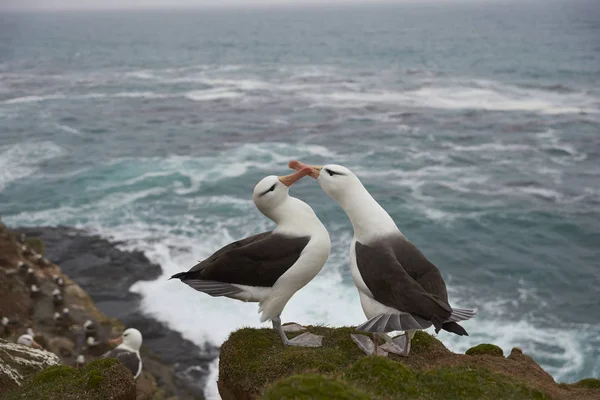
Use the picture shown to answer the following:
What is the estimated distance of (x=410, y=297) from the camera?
1098 cm

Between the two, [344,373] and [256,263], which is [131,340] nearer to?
[256,263]

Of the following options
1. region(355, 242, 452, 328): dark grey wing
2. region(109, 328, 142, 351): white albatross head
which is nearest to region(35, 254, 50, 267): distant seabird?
region(109, 328, 142, 351): white albatross head

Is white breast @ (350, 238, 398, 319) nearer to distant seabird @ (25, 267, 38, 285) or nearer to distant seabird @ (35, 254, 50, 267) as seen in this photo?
distant seabird @ (25, 267, 38, 285)

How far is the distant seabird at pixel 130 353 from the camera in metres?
22.8

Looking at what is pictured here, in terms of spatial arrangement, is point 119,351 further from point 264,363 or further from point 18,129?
point 18,129

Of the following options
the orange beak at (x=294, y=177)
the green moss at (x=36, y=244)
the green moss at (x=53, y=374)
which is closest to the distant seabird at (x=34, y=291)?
the green moss at (x=36, y=244)

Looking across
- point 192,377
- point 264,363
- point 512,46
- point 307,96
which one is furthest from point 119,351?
point 512,46

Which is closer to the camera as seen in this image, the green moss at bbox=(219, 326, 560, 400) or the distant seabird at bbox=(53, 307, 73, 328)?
the green moss at bbox=(219, 326, 560, 400)

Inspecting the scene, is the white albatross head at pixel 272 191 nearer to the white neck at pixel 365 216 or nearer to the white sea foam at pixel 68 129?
the white neck at pixel 365 216

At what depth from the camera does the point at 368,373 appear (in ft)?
34.2

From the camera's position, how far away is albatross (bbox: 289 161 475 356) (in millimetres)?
10781

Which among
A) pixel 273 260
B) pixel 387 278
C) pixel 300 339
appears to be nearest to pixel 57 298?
pixel 300 339

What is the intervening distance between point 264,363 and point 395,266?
3.36 metres

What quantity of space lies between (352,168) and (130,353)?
1424 inches
